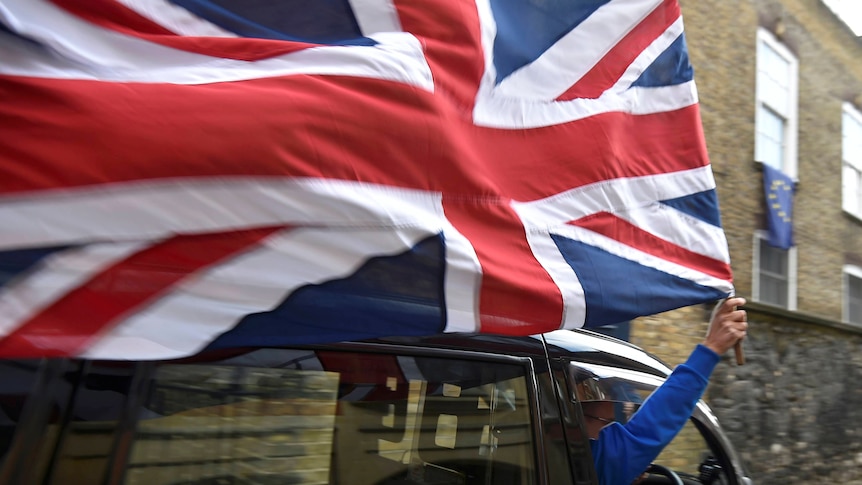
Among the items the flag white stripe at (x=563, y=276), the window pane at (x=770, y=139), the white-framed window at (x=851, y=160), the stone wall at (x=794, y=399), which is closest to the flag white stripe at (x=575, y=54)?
the flag white stripe at (x=563, y=276)

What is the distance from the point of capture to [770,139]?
9.85 meters

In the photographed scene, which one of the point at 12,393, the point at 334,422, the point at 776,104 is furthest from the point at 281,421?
the point at 776,104

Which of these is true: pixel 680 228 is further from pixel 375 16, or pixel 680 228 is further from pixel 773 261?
pixel 773 261

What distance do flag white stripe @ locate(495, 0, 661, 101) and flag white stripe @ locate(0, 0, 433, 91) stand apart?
464mm

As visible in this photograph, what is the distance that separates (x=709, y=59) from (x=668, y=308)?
7.17 m

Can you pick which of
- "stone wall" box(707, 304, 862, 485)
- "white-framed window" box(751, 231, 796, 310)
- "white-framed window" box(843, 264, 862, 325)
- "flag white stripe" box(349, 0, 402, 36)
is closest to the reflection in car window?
"flag white stripe" box(349, 0, 402, 36)

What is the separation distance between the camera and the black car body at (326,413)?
48.4 inches

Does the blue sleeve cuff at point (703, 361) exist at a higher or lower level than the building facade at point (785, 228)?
lower

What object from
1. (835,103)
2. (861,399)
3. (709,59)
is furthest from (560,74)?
(835,103)

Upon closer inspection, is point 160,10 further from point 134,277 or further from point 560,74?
point 560,74

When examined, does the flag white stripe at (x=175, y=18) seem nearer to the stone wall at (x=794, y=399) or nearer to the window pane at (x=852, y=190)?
the stone wall at (x=794, y=399)

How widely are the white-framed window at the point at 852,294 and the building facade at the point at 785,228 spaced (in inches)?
1.3

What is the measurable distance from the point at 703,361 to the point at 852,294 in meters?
11.5

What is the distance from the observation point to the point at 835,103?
11172 mm
